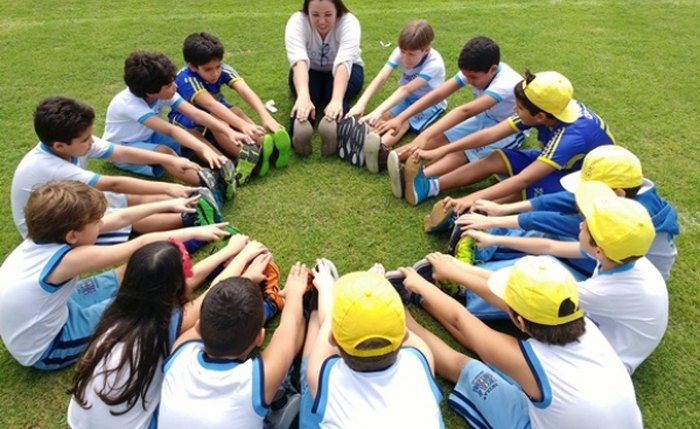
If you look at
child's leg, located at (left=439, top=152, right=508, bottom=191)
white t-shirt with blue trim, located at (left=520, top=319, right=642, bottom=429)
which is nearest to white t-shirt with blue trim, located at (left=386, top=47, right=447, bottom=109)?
child's leg, located at (left=439, top=152, right=508, bottom=191)

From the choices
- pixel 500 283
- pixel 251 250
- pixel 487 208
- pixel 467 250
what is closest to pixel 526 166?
pixel 487 208

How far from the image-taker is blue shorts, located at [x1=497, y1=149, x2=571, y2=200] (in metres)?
3.81

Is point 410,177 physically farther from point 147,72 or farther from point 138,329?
point 138,329

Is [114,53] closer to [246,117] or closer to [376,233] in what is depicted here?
[246,117]

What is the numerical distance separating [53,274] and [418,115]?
336 centimetres

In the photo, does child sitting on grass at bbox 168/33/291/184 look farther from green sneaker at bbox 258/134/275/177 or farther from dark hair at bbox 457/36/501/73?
dark hair at bbox 457/36/501/73

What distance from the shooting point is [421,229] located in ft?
13.3

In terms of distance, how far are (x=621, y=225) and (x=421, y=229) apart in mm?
1638

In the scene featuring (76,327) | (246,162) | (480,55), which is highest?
(480,55)

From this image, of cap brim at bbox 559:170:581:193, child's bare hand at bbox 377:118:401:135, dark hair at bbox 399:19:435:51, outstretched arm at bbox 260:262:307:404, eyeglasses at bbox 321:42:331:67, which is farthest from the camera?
eyeglasses at bbox 321:42:331:67

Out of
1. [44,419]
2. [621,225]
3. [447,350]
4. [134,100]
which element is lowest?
[44,419]

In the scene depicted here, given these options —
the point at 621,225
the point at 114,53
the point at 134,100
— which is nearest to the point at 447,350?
the point at 621,225

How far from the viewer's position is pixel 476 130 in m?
4.72

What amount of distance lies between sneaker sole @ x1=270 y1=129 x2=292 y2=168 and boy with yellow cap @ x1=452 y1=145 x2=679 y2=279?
1632mm
